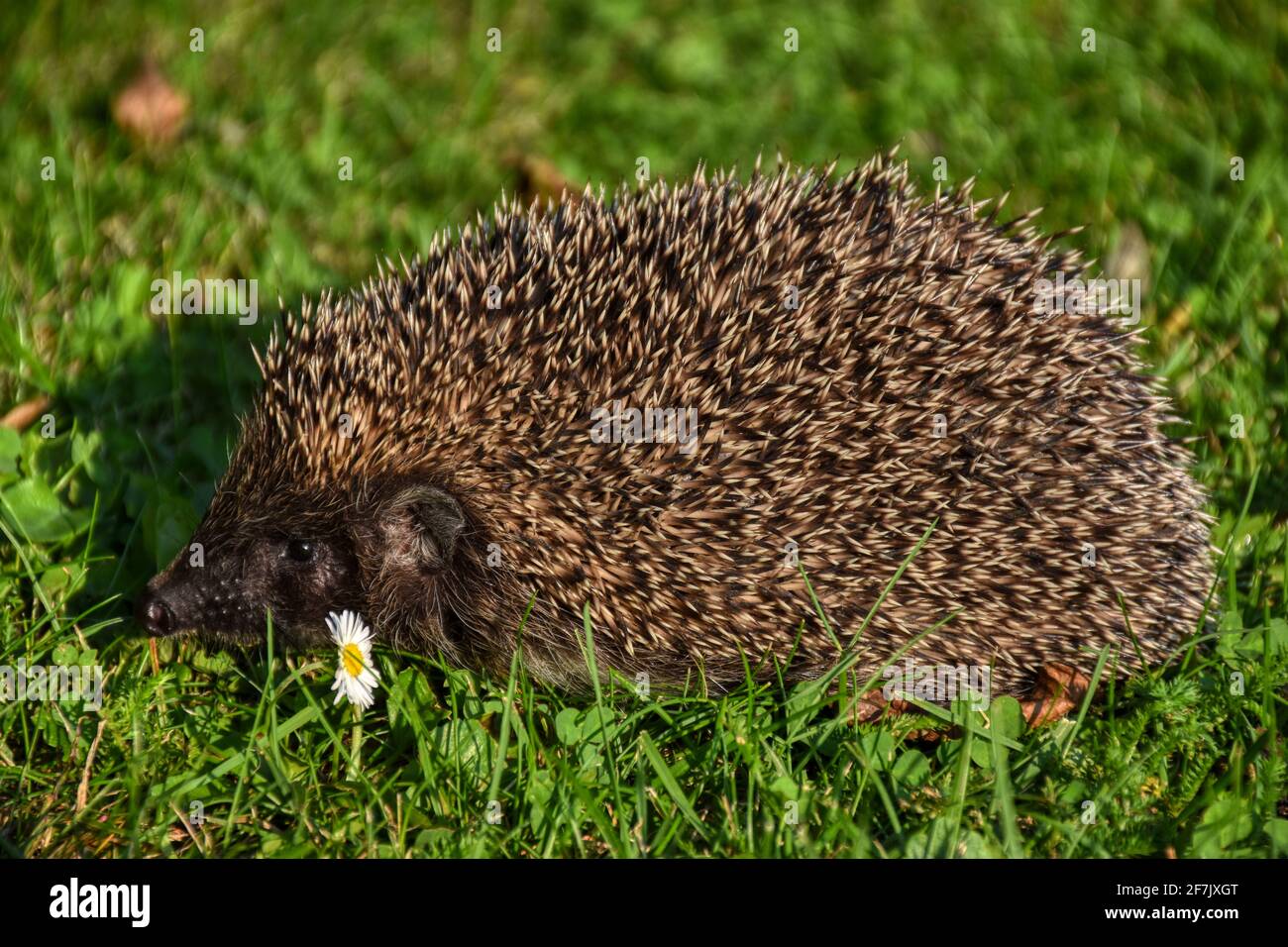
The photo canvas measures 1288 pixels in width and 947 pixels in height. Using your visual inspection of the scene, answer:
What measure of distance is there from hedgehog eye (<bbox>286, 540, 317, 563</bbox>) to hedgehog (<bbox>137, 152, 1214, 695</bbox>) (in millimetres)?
17

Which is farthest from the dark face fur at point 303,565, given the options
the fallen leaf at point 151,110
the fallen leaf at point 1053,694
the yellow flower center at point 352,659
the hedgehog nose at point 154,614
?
the fallen leaf at point 151,110

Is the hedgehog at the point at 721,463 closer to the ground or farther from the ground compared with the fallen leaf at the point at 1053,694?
farther from the ground

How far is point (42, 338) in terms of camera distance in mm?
6449

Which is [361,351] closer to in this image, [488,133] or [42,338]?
[42,338]

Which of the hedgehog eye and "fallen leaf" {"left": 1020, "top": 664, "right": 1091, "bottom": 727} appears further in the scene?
the hedgehog eye

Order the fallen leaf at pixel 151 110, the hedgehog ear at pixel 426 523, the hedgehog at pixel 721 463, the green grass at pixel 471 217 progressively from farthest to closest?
1. the fallen leaf at pixel 151 110
2. the hedgehog ear at pixel 426 523
3. the hedgehog at pixel 721 463
4. the green grass at pixel 471 217

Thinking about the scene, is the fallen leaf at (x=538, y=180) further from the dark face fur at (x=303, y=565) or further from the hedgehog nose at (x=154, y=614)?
the hedgehog nose at (x=154, y=614)

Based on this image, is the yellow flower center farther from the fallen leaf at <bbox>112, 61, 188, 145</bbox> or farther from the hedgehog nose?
the fallen leaf at <bbox>112, 61, 188, 145</bbox>

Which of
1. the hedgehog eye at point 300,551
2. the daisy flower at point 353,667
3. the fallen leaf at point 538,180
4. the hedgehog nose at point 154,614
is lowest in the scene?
the daisy flower at point 353,667

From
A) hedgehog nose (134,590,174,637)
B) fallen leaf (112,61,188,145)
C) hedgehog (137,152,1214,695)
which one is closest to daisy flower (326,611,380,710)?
hedgehog (137,152,1214,695)

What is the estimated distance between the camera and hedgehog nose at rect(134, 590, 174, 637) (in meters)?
4.79

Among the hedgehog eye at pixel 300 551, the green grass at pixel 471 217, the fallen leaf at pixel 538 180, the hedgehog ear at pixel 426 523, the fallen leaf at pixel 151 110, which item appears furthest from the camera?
the fallen leaf at pixel 151 110

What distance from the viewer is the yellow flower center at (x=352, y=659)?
15.1 ft
